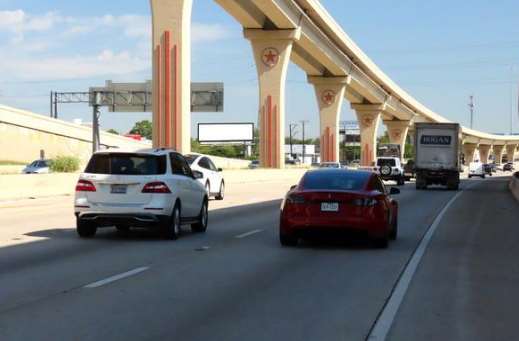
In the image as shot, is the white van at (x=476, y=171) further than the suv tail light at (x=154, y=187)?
Yes

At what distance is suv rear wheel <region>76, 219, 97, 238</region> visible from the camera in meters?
16.1

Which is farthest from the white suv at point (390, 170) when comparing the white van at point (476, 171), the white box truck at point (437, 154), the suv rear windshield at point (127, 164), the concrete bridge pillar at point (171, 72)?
the suv rear windshield at point (127, 164)

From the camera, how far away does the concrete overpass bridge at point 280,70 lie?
43.6 m

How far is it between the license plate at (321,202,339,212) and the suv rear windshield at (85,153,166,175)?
10.7 feet

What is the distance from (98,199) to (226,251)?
2881 millimetres

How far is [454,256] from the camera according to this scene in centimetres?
1418

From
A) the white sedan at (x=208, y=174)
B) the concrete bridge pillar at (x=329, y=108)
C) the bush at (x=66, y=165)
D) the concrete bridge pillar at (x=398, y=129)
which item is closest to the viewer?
→ the white sedan at (x=208, y=174)

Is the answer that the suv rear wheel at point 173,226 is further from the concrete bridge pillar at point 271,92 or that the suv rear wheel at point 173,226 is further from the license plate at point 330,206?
the concrete bridge pillar at point 271,92

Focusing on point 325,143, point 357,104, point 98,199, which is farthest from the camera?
point 357,104

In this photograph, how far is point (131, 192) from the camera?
15477 mm

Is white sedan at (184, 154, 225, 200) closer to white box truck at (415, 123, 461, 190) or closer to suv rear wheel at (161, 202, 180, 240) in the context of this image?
suv rear wheel at (161, 202, 180, 240)

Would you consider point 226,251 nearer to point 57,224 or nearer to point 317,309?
point 317,309

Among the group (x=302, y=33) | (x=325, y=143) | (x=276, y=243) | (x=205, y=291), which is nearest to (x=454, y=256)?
(x=276, y=243)

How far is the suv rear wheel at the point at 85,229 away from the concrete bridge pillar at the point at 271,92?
4782 cm
